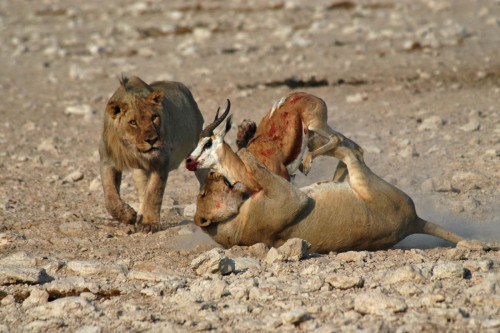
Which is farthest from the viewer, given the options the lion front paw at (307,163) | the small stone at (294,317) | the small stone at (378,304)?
the lion front paw at (307,163)

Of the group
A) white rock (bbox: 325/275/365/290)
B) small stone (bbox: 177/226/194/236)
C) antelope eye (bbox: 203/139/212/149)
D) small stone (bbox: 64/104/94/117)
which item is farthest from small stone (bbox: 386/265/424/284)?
small stone (bbox: 64/104/94/117)

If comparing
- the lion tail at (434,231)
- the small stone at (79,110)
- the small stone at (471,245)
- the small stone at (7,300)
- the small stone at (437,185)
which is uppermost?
the small stone at (7,300)

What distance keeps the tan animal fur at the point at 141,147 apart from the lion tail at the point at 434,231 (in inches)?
73.7

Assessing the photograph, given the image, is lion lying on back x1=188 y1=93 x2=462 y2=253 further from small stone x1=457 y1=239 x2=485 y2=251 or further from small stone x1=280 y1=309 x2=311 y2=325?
small stone x1=280 y1=309 x2=311 y2=325

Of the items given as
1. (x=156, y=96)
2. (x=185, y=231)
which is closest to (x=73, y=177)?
(x=156, y=96)

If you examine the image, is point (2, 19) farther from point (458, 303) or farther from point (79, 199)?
point (458, 303)

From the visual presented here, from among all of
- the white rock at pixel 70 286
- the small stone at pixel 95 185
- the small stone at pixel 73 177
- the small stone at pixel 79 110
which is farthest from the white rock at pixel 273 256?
the small stone at pixel 79 110

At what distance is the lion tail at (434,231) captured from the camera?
22.3ft

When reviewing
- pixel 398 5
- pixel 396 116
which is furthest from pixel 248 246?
pixel 398 5

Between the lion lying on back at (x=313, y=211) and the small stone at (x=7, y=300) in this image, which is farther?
the lion lying on back at (x=313, y=211)

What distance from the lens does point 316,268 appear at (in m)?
6.01

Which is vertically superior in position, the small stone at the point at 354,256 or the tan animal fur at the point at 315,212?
the tan animal fur at the point at 315,212

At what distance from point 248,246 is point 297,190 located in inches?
16.7

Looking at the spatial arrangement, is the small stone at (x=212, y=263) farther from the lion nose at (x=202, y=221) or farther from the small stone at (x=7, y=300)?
the small stone at (x=7, y=300)
